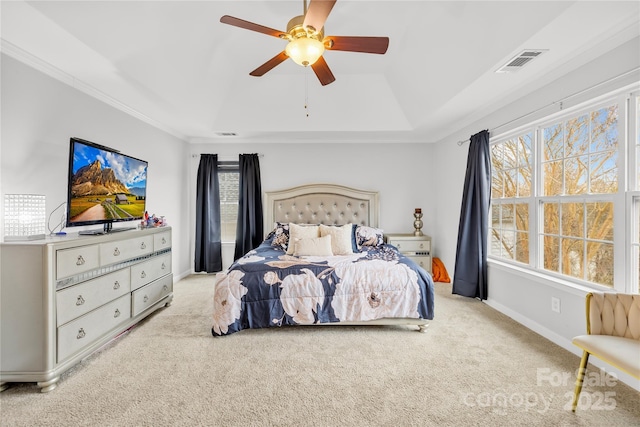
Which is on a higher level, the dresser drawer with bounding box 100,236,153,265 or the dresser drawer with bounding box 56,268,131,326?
the dresser drawer with bounding box 100,236,153,265

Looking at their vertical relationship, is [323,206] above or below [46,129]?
below

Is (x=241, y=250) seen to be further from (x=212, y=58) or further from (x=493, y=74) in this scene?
(x=493, y=74)

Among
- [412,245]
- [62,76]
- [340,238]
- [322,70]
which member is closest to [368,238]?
[340,238]

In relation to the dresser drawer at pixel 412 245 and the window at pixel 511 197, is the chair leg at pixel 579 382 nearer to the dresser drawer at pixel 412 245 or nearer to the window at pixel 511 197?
the window at pixel 511 197

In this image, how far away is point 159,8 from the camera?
7.48 feet

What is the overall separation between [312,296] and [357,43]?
2.08 m

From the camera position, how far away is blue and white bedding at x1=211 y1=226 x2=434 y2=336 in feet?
8.85

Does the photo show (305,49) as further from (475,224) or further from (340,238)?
(475,224)

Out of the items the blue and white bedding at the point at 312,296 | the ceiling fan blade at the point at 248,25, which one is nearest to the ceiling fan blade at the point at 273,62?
the ceiling fan blade at the point at 248,25

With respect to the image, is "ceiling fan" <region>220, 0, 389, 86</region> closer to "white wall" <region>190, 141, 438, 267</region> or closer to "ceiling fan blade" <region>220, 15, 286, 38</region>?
"ceiling fan blade" <region>220, 15, 286, 38</region>

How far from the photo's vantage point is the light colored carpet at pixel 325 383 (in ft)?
5.52

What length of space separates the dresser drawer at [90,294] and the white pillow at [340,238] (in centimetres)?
221

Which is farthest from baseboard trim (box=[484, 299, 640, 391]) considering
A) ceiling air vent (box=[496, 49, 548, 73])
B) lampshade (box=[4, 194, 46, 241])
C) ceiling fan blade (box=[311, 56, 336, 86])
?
lampshade (box=[4, 194, 46, 241])

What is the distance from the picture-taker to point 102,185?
2725 millimetres
